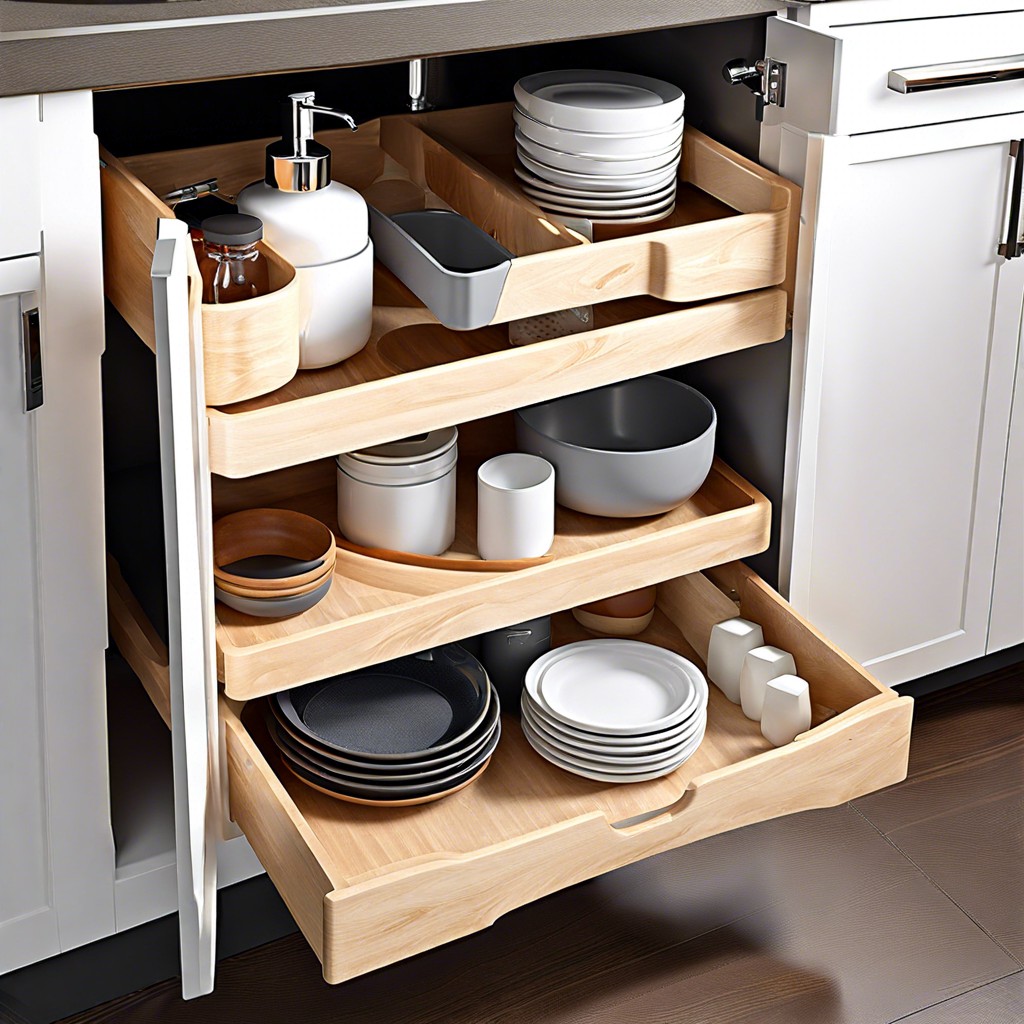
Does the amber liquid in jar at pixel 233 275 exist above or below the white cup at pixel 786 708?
above

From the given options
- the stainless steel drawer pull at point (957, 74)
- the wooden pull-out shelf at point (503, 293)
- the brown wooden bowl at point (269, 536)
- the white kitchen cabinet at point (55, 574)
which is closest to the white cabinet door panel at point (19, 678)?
the white kitchen cabinet at point (55, 574)

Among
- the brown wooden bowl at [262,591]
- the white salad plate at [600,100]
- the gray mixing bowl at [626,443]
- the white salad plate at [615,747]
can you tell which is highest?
the white salad plate at [600,100]

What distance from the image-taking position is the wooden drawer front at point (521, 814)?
129 cm

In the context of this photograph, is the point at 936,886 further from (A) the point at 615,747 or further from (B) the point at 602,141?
(B) the point at 602,141

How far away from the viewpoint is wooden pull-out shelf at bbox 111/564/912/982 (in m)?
1.29

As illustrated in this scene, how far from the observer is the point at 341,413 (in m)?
1.32

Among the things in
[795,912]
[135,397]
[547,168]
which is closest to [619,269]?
[547,168]

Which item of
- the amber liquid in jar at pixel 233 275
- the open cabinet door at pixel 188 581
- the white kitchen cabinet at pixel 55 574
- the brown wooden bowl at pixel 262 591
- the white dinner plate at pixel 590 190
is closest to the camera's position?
the open cabinet door at pixel 188 581

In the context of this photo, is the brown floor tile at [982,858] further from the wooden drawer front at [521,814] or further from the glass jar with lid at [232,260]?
the glass jar with lid at [232,260]

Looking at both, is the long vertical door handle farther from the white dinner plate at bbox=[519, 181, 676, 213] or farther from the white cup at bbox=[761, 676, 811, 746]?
the white cup at bbox=[761, 676, 811, 746]

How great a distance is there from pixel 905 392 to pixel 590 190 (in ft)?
1.52

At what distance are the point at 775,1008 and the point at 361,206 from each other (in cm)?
98

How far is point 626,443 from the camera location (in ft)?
5.85

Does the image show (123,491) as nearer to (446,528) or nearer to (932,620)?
(446,528)
